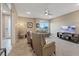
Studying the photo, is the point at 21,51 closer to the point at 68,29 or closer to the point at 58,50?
the point at 58,50

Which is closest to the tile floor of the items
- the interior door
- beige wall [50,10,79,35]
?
the interior door

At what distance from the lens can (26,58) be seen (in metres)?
1.04

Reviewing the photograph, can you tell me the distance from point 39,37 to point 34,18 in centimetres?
633

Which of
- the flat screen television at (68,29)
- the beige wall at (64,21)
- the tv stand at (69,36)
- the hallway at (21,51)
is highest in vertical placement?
the beige wall at (64,21)

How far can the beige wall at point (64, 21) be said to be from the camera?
6865 mm

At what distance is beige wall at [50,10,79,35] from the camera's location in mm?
6865

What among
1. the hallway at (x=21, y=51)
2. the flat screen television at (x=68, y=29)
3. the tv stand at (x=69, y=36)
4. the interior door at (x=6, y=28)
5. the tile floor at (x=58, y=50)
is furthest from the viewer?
the flat screen television at (x=68, y=29)

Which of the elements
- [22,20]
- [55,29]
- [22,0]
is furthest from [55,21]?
[22,0]

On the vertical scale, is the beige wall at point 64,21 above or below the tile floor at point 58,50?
above

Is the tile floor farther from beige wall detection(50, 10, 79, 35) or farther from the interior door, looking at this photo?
beige wall detection(50, 10, 79, 35)

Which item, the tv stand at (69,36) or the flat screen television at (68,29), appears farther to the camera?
the flat screen television at (68,29)

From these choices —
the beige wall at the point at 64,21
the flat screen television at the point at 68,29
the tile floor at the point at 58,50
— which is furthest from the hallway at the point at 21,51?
the flat screen television at the point at 68,29

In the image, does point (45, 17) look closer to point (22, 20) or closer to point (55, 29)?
point (55, 29)

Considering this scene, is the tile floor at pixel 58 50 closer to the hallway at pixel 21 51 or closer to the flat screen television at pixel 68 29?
the hallway at pixel 21 51
